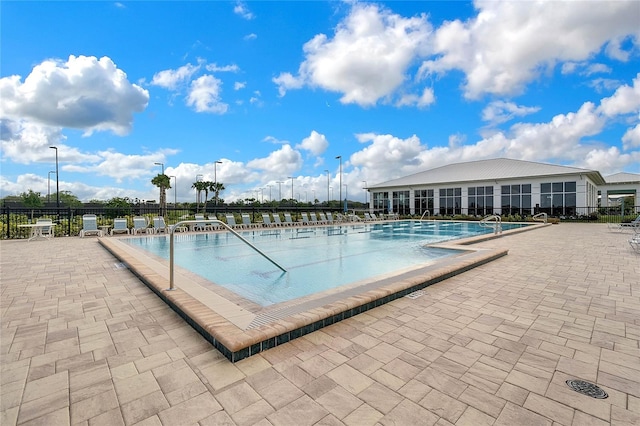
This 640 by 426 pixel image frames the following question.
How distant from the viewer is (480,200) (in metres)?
26.5

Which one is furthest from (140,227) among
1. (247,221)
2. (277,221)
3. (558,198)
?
(558,198)

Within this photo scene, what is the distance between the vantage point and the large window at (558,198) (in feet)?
72.0

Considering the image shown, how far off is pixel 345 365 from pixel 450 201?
28.7 meters

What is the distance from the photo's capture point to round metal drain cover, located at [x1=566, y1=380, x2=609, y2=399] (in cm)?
188

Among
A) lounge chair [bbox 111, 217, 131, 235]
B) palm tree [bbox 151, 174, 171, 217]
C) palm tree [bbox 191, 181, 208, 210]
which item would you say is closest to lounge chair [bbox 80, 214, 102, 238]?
lounge chair [bbox 111, 217, 131, 235]

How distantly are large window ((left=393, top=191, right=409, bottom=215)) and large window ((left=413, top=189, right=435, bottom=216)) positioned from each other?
3.14 feet

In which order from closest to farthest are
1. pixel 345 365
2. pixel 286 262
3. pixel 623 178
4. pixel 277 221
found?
pixel 345 365
pixel 286 262
pixel 277 221
pixel 623 178

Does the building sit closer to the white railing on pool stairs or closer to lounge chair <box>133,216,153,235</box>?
the white railing on pool stairs

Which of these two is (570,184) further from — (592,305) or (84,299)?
(84,299)

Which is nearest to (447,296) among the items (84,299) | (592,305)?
(592,305)

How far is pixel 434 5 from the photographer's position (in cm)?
1097

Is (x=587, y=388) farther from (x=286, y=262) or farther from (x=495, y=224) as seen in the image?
(x=495, y=224)

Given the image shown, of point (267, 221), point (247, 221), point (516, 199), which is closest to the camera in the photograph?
point (247, 221)

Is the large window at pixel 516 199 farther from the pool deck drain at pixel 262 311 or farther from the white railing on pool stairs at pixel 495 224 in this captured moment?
the pool deck drain at pixel 262 311
